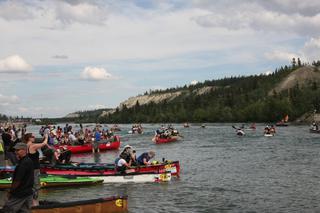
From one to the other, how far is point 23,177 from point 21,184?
20 centimetres

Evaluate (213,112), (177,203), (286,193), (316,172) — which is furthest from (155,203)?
(213,112)

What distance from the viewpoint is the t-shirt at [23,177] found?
36.7 ft

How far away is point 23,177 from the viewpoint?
11.3m

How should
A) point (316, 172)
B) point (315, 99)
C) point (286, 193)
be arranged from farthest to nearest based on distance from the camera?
point (315, 99) → point (316, 172) → point (286, 193)

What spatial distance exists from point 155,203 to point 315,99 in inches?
5511

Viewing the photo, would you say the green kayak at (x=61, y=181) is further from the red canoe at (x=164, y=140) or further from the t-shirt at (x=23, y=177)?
the red canoe at (x=164, y=140)

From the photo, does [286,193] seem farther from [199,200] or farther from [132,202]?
[132,202]

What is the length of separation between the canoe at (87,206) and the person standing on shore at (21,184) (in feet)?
12.3

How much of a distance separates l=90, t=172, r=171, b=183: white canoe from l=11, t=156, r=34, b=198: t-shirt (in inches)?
618

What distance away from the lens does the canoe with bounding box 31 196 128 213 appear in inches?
615

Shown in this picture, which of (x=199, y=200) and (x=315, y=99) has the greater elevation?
(x=315, y=99)

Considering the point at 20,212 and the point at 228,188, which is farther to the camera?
the point at 228,188

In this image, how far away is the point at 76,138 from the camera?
50.8 m

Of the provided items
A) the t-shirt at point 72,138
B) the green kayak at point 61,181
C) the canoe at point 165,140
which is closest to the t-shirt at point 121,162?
the green kayak at point 61,181
